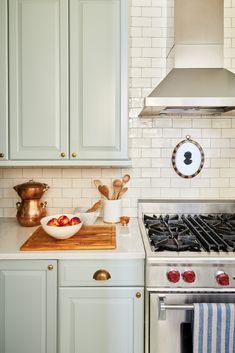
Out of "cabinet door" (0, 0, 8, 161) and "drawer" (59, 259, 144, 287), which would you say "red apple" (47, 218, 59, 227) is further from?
"cabinet door" (0, 0, 8, 161)

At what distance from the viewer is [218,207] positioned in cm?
215

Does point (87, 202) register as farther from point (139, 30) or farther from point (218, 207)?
point (139, 30)

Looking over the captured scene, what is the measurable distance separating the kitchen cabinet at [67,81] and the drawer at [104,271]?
597mm

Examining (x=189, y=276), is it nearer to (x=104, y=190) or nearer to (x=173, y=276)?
(x=173, y=276)

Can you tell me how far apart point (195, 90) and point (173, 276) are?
96 centimetres

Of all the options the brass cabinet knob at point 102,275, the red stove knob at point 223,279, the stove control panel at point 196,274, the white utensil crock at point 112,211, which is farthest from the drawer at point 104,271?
the white utensil crock at point 112,211

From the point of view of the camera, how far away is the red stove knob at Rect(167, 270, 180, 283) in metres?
1.43

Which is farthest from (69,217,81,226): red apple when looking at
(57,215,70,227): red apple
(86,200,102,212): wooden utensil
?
(86,200,102,212): wooden utensil

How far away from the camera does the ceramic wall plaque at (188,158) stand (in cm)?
215

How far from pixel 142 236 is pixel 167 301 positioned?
1.31 feet

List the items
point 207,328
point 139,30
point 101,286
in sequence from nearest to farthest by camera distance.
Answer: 1. point 207,328
2. point 101,286
3. point 139,30

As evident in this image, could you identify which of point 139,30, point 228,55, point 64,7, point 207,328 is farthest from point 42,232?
point 228,55

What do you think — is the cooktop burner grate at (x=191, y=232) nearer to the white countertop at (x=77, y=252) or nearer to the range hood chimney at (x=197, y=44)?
the white countertop at (x=77, y=252)

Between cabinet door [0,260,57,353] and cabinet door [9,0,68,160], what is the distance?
680 millimetres
